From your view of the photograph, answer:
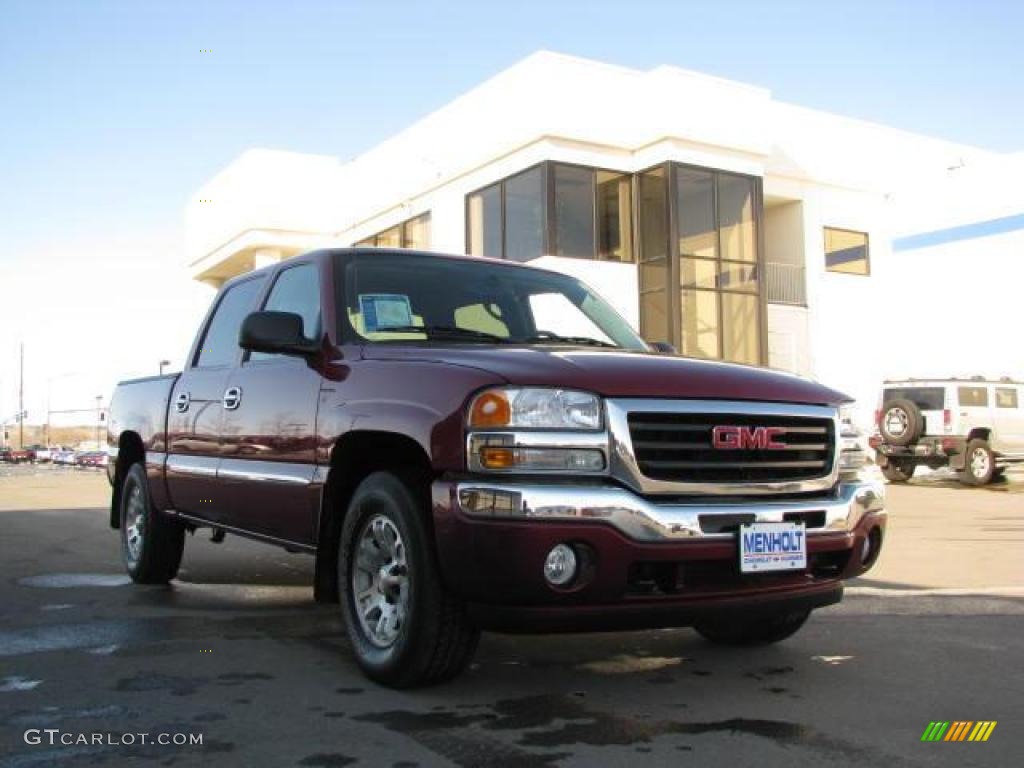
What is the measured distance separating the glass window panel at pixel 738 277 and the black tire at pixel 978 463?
6244mm

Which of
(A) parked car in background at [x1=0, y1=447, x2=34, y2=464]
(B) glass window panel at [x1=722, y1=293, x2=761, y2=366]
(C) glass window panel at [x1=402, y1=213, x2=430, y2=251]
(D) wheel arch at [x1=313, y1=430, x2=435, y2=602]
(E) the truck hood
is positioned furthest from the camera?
(A) parked car in background at [x1=0, y1=447, x2=34, y2=464]

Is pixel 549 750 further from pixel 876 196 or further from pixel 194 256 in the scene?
pixel 194 256

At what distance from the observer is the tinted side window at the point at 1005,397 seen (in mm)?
19141

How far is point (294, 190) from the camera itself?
104 feet

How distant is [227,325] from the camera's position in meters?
6.33

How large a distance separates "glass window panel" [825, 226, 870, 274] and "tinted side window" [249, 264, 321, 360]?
22419 millimetres

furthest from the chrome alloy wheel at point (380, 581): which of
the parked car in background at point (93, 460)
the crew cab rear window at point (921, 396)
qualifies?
the parked car in background at point (93, 460)

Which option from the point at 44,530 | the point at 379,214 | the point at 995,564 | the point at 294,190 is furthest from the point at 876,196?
the point at 44,530

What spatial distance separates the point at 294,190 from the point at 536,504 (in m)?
29.3

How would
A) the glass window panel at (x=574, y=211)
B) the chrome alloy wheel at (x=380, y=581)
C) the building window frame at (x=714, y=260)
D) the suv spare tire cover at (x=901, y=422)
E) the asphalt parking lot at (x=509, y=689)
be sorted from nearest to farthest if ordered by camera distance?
the asphalt parking lot at (x=509, y=689) < the chrome alloy wheel at (x=380, y=581) < the suv spare tire cover at (x=901, y=422) < the glass window panel at (x=574, y=211) < the building window frame at (x=714, y=260)

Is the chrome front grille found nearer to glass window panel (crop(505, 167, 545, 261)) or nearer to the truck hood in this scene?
the truck hood

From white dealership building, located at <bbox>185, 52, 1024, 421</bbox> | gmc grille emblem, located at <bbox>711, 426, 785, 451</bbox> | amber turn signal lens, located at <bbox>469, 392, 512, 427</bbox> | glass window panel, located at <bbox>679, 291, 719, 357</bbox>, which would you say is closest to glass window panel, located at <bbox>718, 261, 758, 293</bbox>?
white dealership building, located at <bbox>185, 52, 1024, 421</bbox>

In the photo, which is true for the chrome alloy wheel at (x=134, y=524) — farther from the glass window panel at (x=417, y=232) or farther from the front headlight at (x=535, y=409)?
the glass window panel at (x=417, y=232)

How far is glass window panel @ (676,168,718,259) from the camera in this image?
22.0 metres
